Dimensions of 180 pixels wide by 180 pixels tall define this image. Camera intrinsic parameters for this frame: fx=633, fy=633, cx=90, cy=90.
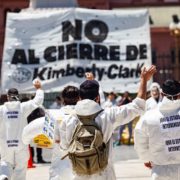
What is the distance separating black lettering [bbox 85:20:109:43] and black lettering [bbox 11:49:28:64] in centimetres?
196

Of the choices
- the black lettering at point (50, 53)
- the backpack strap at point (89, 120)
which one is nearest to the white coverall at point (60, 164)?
the backpack strap at point (89, 120)

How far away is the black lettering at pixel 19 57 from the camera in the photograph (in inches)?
728

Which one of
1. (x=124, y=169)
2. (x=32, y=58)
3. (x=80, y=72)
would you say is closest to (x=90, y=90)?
(x=124, y=169)

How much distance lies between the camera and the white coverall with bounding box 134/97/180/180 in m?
5.78

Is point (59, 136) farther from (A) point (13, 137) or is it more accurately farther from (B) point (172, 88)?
(A) point (13, 137)

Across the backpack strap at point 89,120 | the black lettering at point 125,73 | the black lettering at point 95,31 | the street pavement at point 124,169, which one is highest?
the black lettering at point 95,31

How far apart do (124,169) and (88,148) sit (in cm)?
679

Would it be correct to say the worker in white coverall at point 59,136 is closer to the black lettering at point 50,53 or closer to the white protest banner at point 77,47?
the white protest banner at point 77,47

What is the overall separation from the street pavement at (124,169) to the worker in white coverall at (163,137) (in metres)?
4.79

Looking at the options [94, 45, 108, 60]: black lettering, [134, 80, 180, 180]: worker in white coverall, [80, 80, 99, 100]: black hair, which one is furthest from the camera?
[94, 45, 108, 60]: black lettering

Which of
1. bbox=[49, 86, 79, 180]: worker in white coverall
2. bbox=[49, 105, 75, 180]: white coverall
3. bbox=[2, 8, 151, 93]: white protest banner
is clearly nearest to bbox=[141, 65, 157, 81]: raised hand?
bbox=[49, 86, 79, 180]: worker in white coverall

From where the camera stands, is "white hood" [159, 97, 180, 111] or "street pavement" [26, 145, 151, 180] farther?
"street pavement" [26, 145, 151, 180]

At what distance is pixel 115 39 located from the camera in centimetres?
1884

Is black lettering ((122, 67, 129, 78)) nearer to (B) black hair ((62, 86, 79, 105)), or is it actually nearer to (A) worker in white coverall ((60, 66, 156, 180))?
(B) black hair ((62, 86, 79, 105))
